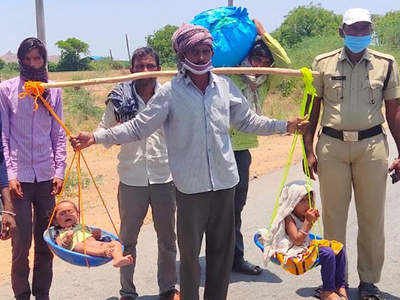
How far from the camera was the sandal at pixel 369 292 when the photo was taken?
14.2 ft

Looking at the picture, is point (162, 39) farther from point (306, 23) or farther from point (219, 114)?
point (219, 114)

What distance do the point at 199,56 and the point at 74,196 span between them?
514cm

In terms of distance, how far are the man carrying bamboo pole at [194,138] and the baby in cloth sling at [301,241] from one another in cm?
43

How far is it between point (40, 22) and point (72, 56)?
1726 inches

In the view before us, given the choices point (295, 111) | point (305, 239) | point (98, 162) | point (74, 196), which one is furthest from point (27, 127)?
point (295, 111)

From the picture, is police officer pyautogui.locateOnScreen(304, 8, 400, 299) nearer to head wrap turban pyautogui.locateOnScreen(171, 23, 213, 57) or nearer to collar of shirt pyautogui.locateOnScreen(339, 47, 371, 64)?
collar of shirt pyautogui.locateOnScreen(339, 47, 371, 64)

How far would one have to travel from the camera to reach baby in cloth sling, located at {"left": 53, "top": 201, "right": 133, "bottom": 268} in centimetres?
363

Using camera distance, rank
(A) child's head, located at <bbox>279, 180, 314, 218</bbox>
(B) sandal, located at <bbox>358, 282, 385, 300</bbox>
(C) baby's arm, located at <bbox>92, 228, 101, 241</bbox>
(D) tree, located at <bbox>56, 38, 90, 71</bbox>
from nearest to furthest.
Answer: (C) baby's arm, located at <bbox>92, 228, 101, 241</bbox> → (A) child's head, located at <bbox>279, 180, 314, 218</bbox> → (B) sandal, located at <bbox>358, 282, 385, 300</bbox> → (D) tree, located at <bbox>56, 38, 90, 71</bbox>

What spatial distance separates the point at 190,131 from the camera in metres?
3.50

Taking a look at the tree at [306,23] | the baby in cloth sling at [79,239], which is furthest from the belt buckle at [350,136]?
the tree at [306,23]

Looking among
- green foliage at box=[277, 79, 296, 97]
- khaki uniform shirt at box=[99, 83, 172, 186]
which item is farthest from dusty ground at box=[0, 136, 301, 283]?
green foliage at box=[277, 79, 296, 97]

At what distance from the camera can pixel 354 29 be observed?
4.06 m

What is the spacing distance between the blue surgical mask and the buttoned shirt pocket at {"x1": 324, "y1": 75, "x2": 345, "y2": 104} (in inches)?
9.7

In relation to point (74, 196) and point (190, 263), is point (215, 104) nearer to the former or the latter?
point (190, 263)
